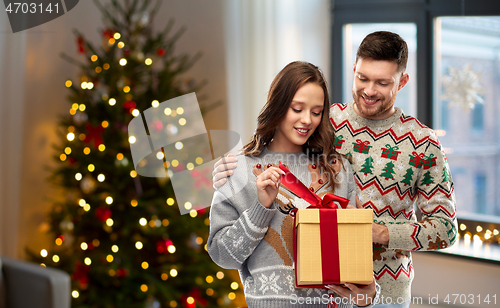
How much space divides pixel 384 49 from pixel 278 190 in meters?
0.55

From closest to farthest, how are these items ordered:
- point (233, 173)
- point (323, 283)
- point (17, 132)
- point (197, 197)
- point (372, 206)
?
1. point (323, 283)
2. point (233, 173)
3. point (372, 206)
4. point (197, 197)
5. point (17, 132)

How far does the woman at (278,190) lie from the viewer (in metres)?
1.04

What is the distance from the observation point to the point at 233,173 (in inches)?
44.6

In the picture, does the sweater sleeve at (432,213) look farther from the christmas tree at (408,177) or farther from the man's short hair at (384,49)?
the man's short hair at (384,49)

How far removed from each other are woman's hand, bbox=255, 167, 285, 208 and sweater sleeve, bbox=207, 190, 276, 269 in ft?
0.06

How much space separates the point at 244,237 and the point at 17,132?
7.69 feet

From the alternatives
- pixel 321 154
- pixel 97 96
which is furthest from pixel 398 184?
pixel 97 96

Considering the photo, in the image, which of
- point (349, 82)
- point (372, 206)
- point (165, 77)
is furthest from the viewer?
point (349, 82)

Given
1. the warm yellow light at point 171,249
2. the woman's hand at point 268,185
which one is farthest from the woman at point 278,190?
the warm yellow light at point 171,249

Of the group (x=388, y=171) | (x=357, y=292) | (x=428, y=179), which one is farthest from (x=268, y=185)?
(x=428, y=179)

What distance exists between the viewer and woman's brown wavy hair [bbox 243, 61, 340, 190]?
112 cm

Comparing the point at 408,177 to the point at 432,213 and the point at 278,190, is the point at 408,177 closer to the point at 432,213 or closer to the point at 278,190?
the point at 432,213

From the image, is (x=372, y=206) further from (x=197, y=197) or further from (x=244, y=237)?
(x=197, y=197)

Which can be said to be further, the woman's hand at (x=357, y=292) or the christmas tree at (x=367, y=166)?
the christmas tree at (x=367, y=166)
